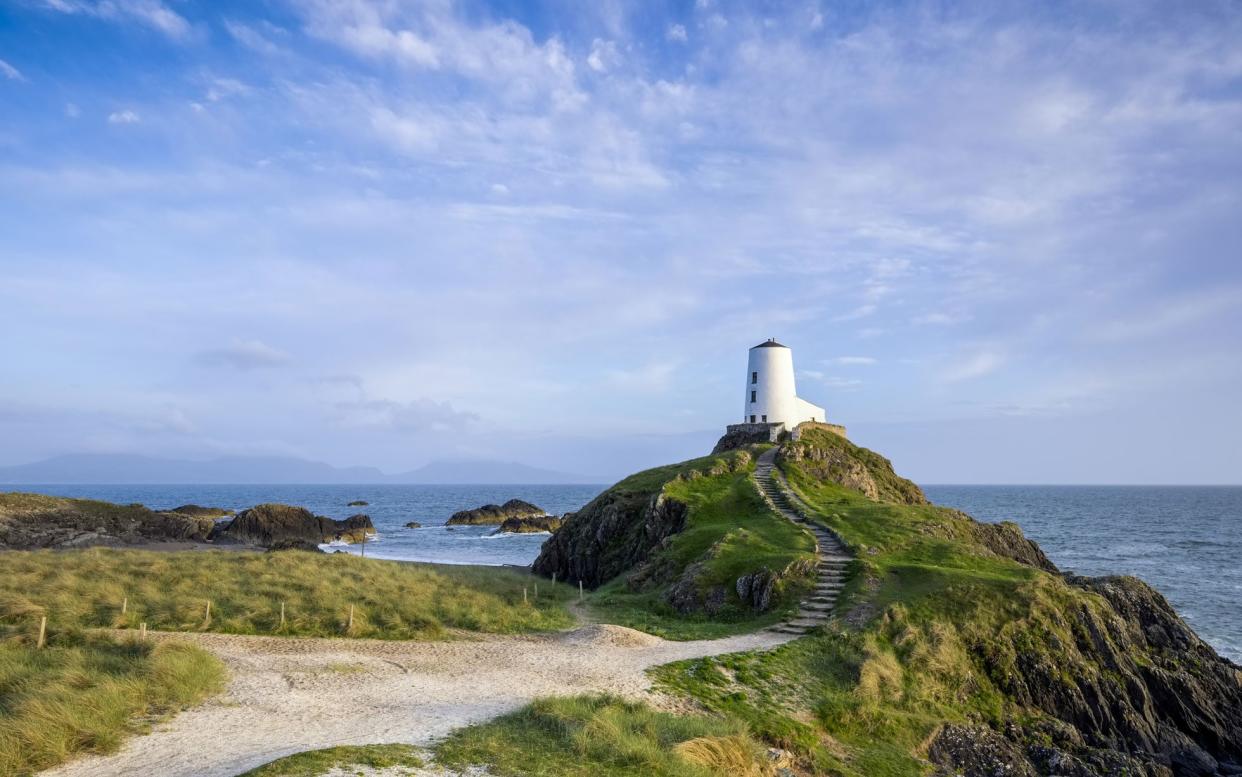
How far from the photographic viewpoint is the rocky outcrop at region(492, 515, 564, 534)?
10194cm

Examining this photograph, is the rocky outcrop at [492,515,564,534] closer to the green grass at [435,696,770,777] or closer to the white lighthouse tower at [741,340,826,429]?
the white lighthouse tower at [741,340,826,429]

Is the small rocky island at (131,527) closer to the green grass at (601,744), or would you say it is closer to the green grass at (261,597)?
the green grass at (261,597)

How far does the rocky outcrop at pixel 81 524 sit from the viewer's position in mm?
66250

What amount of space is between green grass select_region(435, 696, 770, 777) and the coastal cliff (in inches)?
119

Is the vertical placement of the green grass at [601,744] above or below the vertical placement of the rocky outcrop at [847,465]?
below

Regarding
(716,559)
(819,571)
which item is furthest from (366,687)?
(819,571)

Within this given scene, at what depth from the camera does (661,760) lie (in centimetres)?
1491

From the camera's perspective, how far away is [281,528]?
85000 millimetres

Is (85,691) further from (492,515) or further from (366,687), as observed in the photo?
(492,515)

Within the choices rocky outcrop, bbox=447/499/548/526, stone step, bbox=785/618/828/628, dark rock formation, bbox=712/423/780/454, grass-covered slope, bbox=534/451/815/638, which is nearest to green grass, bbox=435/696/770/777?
stone step, bbox=785/618/828/628

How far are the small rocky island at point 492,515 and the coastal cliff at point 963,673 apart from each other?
7923 cm

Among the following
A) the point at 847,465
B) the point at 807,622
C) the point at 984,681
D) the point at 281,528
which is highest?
the point at 847,465

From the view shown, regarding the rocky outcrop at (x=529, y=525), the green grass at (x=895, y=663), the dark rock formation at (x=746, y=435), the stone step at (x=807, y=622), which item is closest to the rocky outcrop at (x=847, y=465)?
the dark rock formation at (x=746, y=435)

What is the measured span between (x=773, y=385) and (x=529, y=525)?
159ft
